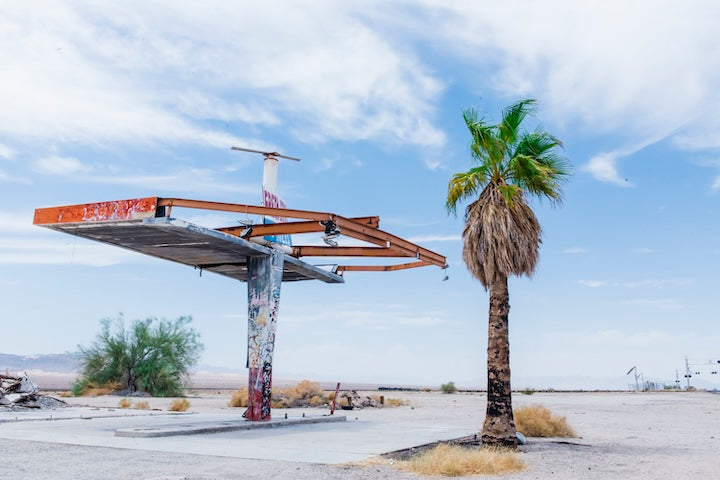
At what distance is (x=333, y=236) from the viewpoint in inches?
712

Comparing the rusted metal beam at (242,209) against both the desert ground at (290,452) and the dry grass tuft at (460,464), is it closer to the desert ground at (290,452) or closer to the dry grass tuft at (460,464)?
the desert ground at (290,452)

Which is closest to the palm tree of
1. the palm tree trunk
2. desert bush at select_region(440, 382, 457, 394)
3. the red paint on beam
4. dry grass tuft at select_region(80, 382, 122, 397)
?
the palm tree trunk

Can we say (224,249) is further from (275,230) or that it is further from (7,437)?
(7,437)

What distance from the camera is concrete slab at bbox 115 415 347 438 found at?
15.5m

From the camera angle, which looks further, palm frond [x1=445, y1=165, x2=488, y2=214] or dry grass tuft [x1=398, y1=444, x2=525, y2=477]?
palm frond [x1=445, y1=165, x2=488, y2=214]

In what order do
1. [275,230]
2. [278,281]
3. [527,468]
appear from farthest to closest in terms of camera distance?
[278,281]
[275,230]
[527,468]

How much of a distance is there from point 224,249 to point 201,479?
1058cm

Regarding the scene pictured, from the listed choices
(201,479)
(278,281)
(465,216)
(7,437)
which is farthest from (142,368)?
(201,479)

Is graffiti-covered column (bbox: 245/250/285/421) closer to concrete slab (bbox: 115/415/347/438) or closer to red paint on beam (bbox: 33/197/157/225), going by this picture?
concrete slab (bbox: 115/415/347/438)

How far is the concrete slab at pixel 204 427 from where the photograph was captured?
15.5 meters

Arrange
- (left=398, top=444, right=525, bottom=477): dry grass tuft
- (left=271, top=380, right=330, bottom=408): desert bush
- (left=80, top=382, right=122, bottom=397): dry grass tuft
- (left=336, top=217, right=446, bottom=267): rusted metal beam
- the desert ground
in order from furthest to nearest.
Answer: (left=80, top=382, right=122, bottom=397): dry grass tuft
(left=271, top=380, right=330, bottom=408): desert bush
(left=336, top=217, right=446, bottom=267): rusted metal beam
(left=398, top=444, right=525, bottom=477): dry grass tuft
the desert ground

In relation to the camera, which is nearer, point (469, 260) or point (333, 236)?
point (469, 260)

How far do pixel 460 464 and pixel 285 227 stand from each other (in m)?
9.27

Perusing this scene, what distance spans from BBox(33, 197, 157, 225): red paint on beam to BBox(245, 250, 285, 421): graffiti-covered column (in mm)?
4833
